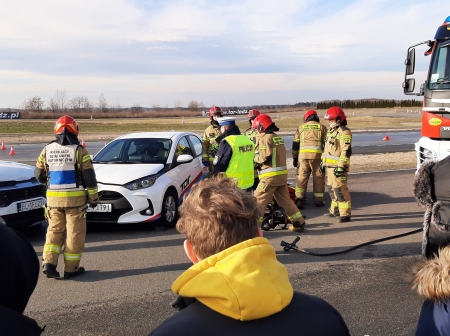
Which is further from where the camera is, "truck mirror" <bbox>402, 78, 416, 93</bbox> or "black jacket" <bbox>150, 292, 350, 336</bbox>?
"truck mirror" <bbox>402, 78, 416, 93</bbox>

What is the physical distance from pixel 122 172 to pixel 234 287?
689cm

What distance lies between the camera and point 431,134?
8188mm

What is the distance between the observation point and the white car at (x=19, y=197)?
7.32 m

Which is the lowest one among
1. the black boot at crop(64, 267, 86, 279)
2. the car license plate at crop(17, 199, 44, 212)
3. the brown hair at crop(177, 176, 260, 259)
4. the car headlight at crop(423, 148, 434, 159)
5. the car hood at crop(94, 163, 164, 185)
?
the black boot at crop(64, 267, 86, 279)

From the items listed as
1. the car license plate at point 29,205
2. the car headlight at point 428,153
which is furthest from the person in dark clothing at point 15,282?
the car headlight at point 428,153

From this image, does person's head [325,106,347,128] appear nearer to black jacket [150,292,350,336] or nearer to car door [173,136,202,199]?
car door [173,136,202,199]

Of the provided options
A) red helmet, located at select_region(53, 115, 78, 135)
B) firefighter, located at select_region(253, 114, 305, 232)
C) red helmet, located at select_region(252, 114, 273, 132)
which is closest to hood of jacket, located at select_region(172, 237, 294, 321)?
red helmet, located at select_region(53, 115, 78, 135)

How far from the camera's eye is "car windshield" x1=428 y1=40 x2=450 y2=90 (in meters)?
8.36

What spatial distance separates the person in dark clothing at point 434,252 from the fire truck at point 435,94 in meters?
5.58

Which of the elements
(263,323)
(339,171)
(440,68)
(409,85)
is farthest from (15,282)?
(409,85)

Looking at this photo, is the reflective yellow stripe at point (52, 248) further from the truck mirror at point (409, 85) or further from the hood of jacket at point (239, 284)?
the truck mirror at point (409, 85)

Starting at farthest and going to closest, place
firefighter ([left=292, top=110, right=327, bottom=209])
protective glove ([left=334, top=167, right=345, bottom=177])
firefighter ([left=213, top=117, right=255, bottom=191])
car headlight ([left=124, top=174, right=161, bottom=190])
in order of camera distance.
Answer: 1. firefighter ([left=292, top=110, right=327, bottom=209])
2. protective glove ([left=334, top=167, right=345, bottom=177])
3. car headlight ([left=124, top=174, right=161, bottom=190])
4. firefighter ([left=213, top=117, right=255, bottom=191])

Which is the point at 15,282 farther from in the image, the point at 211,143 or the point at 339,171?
the point at 211,143

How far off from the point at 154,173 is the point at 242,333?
6.85 m
